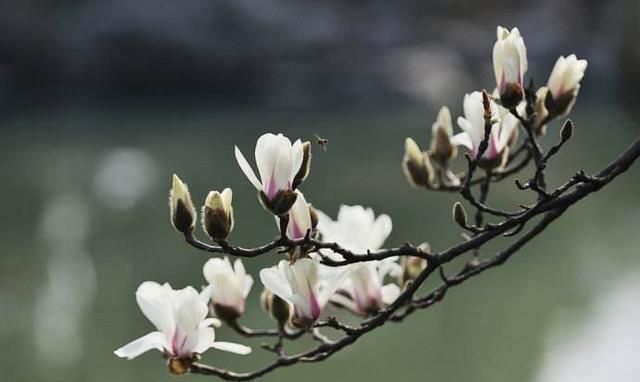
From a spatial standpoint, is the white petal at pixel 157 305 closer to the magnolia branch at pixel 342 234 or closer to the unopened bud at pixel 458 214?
the magnolia branch at pixel 342 234

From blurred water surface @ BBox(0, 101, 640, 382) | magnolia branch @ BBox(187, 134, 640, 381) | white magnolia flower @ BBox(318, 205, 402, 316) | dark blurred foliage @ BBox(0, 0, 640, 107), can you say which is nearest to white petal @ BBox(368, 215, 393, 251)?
white magnolia flower @ BBox(318, 205, 402, 316)

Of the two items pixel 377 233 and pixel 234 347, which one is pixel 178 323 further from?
pixel 377 233

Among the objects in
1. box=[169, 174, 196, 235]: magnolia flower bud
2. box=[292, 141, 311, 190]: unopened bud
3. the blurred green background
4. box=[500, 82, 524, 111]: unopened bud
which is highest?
the blurred green background

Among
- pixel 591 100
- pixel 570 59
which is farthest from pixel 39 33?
pixel 570 59

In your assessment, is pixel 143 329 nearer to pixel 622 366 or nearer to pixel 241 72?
pixel 622 366

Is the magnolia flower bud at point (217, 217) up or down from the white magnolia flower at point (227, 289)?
up

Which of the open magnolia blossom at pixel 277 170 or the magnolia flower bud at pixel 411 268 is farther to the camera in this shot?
the magnolia flower bud at pixel 411 268

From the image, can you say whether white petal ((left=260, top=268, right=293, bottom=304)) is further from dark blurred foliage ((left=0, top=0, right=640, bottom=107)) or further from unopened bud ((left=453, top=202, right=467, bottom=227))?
dark blurred foliage ((left=0, top=0, right=640, bottom=107))

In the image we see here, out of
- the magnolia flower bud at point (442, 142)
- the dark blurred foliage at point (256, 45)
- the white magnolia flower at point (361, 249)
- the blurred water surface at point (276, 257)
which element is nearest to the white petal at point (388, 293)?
the white magnolia flower at point (361, 249)
